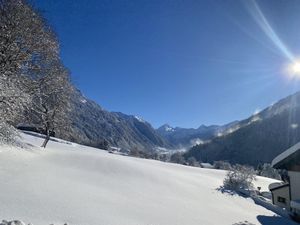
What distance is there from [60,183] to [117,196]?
8.72 feet

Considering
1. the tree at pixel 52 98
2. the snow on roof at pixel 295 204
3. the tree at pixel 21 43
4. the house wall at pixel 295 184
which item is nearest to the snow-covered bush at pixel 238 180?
the house wall at pixel 295 184

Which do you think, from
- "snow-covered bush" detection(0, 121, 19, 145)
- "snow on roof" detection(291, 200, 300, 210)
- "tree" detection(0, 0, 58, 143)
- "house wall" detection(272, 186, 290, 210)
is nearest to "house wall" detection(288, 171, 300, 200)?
"snow on roof" detection(291, 200, 300, 210)

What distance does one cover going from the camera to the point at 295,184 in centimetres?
2133

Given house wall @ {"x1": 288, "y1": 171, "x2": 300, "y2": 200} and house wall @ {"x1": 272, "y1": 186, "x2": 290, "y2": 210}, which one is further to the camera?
house wall @ {"x1": 272, "y1": 186, "x2": 290, "y2": 210}

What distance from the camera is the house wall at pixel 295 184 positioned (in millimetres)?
21047

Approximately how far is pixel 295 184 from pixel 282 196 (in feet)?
14.1

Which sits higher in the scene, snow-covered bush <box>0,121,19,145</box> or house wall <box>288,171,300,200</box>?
house wall <box>288,171,300,200</box>

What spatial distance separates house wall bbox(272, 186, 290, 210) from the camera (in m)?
24.3

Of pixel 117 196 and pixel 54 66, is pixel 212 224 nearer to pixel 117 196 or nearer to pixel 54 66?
pixel 117 196

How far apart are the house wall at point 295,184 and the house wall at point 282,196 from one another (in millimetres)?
2724

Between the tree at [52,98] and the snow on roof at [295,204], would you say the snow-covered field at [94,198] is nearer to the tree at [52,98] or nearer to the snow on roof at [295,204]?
the snow on roof at [295,204]

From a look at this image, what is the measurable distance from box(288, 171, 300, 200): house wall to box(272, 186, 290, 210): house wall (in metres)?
2.72

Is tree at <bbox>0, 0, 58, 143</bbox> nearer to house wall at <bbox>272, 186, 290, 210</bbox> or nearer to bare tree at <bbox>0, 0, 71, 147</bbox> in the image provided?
bare tree at <bbox>0, 0, 71, 147</bbox>

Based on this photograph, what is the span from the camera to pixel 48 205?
1105cm
